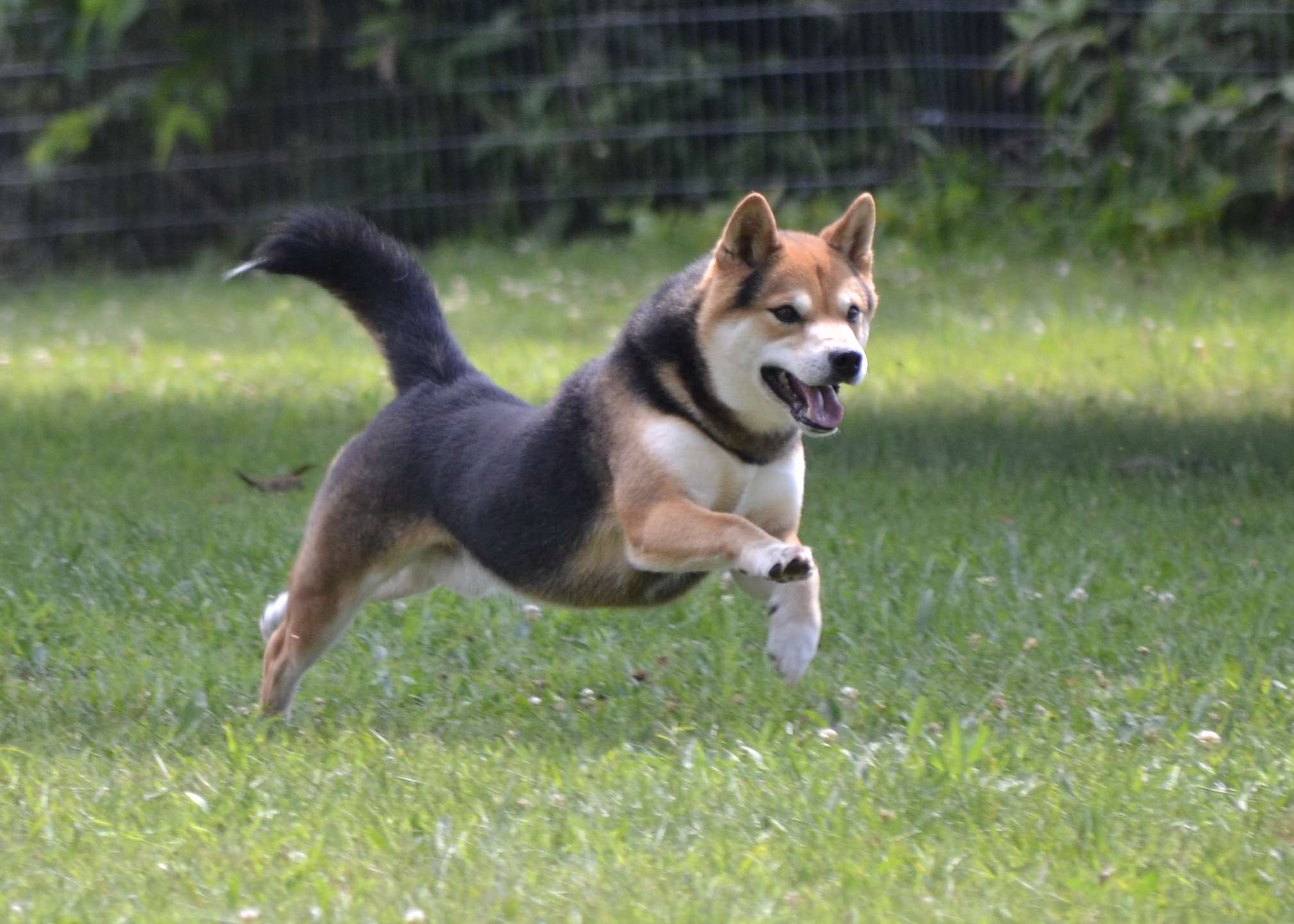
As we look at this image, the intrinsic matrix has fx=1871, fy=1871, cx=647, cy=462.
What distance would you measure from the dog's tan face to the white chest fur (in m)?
0.10

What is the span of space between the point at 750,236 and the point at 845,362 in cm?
42

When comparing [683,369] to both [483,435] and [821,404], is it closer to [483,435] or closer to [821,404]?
[821,404]

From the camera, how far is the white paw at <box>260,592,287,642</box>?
4.66m

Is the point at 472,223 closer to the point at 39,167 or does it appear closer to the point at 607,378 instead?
the point at 39,167

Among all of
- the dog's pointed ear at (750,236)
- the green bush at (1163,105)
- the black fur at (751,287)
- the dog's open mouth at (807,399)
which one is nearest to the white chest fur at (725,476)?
the dog's open mouth at (807,399)

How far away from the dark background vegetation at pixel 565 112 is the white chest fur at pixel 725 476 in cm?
700

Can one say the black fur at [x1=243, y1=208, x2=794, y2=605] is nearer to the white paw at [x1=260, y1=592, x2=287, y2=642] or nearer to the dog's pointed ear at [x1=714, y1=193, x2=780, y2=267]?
the dog's pointed ear at [x1=714, y1=193, x2=780, y2=267]

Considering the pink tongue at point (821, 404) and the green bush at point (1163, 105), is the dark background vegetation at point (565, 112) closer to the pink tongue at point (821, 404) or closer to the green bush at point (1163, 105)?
the green bush at point (1163, 105)

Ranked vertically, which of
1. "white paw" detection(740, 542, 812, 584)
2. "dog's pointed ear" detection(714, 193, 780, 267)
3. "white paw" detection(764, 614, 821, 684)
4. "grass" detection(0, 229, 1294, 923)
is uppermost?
"dog's pointed ear" detection(714, 193, 780, 267)

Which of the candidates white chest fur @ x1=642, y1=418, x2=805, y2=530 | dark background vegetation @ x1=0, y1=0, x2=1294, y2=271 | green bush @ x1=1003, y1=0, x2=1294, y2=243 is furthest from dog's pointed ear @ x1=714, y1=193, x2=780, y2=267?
dark background vegetation @ x1=0, y1=0, x2=1294, y2=271

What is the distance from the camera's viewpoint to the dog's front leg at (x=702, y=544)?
3.70 m

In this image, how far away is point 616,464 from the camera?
4.12 m

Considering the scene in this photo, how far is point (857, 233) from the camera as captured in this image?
446 cm

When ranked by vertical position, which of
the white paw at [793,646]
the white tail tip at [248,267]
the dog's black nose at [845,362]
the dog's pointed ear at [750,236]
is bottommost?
the white paw at [793,646]
